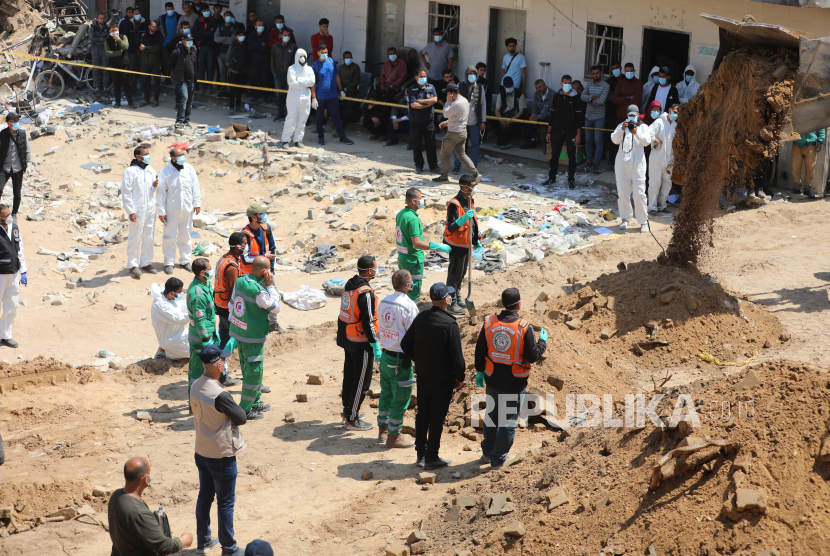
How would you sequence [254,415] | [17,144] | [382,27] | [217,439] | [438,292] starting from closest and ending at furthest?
[217,439] → [438,292] → [254,415] → [17,144] → [382,27]

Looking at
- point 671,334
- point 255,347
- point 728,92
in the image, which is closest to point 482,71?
point 728,92

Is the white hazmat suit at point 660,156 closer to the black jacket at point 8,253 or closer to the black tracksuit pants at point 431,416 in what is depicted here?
the black tracksuit pants at point 431,416

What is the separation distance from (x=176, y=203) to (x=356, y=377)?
5.59 m

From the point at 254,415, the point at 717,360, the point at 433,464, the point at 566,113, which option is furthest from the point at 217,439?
the point at 566,113

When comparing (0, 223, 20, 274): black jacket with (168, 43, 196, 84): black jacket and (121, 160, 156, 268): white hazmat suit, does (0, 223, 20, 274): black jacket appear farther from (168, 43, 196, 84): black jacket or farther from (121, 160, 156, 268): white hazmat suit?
(168, 43, 196, 84): black jacket

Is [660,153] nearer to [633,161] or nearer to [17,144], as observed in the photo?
[633,161]

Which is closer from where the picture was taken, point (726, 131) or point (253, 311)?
point (253, 311)

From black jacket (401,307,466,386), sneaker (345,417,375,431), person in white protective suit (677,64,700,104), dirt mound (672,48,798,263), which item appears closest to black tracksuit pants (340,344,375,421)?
sneaker (345,417,375,431)

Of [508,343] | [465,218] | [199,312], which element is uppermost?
[465,218]

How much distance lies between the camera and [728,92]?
30.1 ft

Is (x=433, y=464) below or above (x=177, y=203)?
below

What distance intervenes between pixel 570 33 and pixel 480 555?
44.5 feet

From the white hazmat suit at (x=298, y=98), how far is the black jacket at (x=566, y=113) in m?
5.34

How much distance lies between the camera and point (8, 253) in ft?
32.5
